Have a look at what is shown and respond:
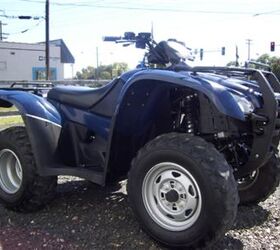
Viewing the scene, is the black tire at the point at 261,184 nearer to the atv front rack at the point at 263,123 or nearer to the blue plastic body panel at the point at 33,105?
the atv front rack at the point at 263,123

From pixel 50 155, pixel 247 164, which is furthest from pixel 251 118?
pixel 50 155

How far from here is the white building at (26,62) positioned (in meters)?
61.7

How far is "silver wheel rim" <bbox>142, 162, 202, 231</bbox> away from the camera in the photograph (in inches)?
158

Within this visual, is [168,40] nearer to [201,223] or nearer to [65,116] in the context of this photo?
[65,116]

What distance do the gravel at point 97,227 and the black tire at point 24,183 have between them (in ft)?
0.43

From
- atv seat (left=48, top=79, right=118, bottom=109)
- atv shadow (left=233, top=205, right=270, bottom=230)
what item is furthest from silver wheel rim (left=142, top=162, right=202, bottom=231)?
atv seat (left=48, top=79, right=118, bottom=109)

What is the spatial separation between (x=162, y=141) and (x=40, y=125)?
5.01ft

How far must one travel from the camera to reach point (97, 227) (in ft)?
15.5

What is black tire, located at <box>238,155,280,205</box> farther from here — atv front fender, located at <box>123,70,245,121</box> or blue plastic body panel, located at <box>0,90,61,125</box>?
blue plastic body panel, located at <box>0,90,61,125</box>

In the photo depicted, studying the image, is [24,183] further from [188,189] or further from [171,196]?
[188,189]

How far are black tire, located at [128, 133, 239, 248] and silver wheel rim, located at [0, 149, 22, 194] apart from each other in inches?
66.9

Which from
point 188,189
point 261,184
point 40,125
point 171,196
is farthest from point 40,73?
point 188,189

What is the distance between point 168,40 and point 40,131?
5.34 ft

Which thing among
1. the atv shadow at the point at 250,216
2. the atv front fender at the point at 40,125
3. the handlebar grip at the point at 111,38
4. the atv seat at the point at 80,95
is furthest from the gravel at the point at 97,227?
the handlebar grip at the point at 111,38
